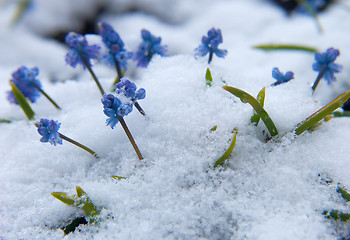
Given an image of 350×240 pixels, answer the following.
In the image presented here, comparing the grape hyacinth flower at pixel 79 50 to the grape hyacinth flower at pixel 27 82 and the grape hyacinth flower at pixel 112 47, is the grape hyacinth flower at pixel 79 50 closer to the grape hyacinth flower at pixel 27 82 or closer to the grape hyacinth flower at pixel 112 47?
the grape hyacinth flower at pixel 112 47

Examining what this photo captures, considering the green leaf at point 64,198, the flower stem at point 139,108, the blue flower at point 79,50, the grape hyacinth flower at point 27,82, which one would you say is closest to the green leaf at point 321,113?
the flower stem at point 139,108

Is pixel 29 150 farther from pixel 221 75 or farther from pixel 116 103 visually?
pixel 221 75

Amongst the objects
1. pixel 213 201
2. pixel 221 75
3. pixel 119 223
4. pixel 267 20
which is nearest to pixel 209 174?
pixel 213 201

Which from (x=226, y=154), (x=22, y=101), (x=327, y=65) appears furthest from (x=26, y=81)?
(x=327, y=65)

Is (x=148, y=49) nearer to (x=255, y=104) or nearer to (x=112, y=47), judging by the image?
(x=112, y=47)

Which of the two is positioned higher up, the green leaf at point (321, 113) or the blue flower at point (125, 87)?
the blue flower at point (125, 87)

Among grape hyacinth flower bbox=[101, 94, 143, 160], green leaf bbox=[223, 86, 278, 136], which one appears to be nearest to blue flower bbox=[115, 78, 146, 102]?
grape hyacinth flower bbox=[101, 94, 143, 160]
